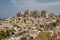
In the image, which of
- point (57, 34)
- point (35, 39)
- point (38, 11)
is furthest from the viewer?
point (38, 11)

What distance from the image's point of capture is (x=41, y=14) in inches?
2336

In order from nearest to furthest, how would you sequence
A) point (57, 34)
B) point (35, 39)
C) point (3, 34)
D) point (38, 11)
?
point (35, 39) → point (57, 34) → point (3, 34) → point (38, 11)

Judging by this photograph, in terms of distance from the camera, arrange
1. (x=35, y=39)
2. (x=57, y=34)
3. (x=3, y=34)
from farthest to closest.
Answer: (x=3, y=34) < (x=57, y=34) < (x=35, y=39)

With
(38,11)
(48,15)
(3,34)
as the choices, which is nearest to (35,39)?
(3,34)

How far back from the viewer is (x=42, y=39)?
80.2ft

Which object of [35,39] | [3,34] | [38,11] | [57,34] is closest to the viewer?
[35,39]

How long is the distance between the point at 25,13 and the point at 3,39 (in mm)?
31568

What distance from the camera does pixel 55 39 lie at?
80.1 feet

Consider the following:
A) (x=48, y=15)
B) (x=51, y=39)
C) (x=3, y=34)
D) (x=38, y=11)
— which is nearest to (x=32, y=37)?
(x=51, y=39)

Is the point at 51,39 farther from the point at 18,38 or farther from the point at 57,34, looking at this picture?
the point at 18,38

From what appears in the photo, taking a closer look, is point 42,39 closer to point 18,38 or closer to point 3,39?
point 18,38

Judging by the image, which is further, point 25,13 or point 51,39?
point 25,13

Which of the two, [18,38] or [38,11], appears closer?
[18,38]

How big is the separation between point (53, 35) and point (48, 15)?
34019 mm
